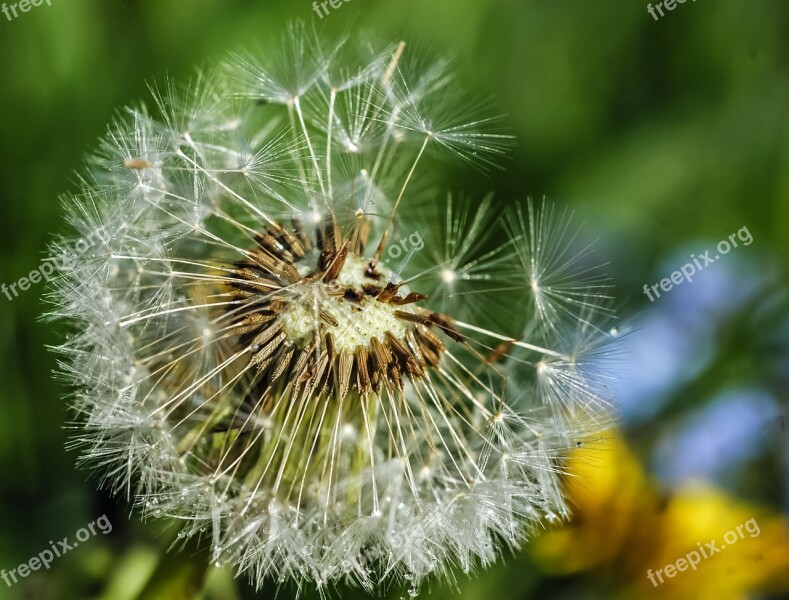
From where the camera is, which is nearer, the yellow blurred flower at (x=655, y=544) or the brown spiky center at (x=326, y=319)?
the brown spiky center at (x=326, y=319)

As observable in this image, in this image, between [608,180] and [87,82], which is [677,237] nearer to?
[608,180]

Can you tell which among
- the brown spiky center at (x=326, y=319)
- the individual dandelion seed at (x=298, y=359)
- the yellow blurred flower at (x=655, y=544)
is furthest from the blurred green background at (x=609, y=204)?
the brown spiky center at (x=326, y=319)

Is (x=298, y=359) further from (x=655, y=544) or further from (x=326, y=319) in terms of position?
(x=655, y=544)

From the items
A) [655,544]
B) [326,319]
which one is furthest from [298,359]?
[655,544]

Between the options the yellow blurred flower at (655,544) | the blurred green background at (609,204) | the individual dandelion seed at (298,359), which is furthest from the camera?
the yellow blurred flower at (655,544)

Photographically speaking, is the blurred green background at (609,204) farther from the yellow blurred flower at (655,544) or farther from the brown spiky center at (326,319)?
the brown spiky center at (326,319)

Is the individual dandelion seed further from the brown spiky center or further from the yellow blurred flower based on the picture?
the yellow blurred flower

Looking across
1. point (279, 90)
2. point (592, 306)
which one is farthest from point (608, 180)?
point (279, 90)
